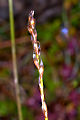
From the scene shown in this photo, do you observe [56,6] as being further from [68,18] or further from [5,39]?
[5,39]

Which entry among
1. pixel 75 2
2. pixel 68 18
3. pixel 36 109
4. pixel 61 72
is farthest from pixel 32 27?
pixel 75 2

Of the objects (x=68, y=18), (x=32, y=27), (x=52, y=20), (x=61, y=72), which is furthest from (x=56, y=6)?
(x=32, y=27)

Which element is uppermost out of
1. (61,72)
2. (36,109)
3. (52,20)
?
(52,20)

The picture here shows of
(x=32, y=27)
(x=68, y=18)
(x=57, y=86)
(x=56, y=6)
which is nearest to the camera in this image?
(x=32, y=27)

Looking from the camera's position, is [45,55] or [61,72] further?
[45,55]

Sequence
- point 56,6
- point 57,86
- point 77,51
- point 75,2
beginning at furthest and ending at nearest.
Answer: point 56,6, point 75,2, point 77,51, point 57,86

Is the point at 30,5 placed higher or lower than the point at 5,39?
higher
